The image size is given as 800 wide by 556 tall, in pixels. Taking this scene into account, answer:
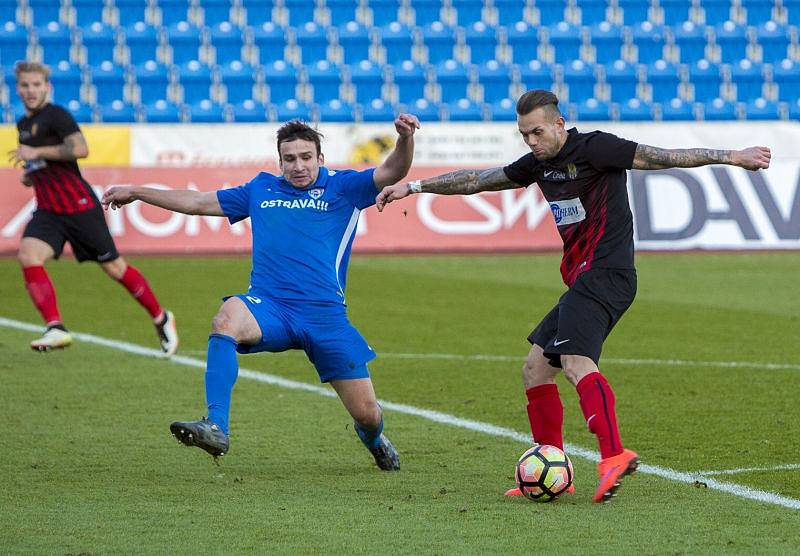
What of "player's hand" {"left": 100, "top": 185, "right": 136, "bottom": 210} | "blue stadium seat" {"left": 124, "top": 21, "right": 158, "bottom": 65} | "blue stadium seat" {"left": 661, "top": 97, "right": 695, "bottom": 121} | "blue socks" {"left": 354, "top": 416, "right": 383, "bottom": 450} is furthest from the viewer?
"blue stadium seat" {"left": 124, "top": 21, "right": 158, "bottom": 65}

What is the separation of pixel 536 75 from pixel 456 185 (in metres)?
17.0

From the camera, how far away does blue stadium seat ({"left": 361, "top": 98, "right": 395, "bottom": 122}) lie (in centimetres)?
2251

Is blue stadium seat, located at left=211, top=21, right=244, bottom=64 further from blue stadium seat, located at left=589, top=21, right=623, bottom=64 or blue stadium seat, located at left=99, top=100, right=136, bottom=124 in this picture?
blue stadium seat, located at left=589, top=21, right=623, bottom=64

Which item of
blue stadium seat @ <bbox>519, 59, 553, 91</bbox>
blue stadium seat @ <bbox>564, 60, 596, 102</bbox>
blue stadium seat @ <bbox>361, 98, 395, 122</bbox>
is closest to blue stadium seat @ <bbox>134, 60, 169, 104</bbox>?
blue stadium seat @ <bbox>361, 98, 395, 122</bbox>

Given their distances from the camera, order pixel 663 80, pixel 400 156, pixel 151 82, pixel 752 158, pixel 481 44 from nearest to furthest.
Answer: pixel 752 158 → pixel 400 156 → pixel 151 82 → pixel 663 80 → pixel 481 44

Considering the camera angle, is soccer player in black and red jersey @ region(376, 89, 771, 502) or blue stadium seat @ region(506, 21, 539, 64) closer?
soccer player in black and red jersey @ region(376, 89, 771, 502)

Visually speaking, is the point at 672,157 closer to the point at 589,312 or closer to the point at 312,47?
the point at 589,312

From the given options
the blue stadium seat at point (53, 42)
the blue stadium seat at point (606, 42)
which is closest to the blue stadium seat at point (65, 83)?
the blue stadium seat at point (53, 42)

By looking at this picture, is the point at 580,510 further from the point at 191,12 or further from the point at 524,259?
the point at 191,12

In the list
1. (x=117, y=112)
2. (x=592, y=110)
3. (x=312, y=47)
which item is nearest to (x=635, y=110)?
(x=592, y=110)

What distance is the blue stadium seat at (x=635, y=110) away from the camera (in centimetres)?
2289

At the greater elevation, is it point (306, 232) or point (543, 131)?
point (543, 131)

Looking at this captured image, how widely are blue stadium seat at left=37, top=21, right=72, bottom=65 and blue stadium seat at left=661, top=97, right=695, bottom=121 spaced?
985 centimetres

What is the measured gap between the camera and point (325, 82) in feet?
75.0
